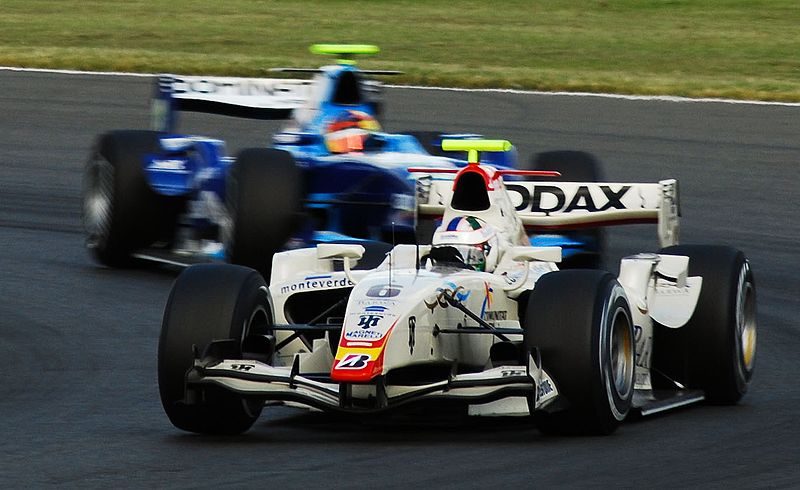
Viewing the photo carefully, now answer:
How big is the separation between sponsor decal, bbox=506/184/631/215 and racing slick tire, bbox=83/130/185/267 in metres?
3.39

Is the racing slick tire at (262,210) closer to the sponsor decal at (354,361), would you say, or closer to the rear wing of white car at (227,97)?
the rear wing of white car at (227,97)

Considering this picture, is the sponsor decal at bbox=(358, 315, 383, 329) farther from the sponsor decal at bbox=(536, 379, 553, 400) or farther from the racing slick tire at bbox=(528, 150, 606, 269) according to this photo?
the racing slick tire at bbox=(528, 150, 606, 269)

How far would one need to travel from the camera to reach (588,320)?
7281mm

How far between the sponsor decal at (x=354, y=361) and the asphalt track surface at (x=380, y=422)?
36 centimetres

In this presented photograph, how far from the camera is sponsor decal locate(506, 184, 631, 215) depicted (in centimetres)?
1063

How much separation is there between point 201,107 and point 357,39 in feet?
48.5

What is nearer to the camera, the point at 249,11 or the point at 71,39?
Answer: the point at 71,39

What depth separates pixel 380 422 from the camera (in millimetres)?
7844

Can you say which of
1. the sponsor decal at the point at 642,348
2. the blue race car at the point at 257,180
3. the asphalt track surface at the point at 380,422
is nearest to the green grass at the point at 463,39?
the asphalt track surface at the point at 380,422

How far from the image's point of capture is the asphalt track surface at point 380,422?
6.82 m

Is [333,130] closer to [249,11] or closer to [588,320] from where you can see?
[588,320]

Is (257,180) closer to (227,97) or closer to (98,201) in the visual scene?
(98,201)

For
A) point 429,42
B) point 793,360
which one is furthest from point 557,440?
→ point 429,42

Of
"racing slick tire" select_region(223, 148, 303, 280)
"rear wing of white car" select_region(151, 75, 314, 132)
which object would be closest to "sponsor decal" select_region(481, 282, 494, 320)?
"racing slick tire" select_region(223, 148, 303, 280)
